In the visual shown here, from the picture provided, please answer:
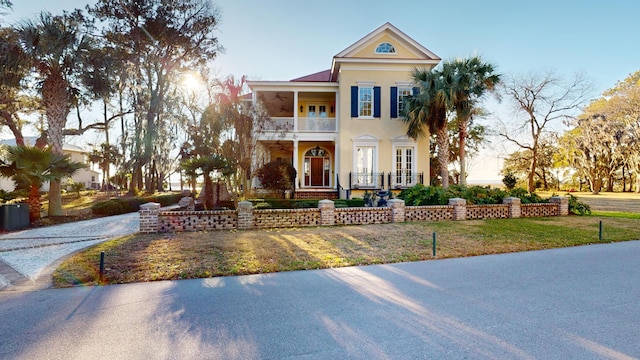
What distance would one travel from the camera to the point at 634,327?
355cm

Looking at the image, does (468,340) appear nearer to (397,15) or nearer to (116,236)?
(116,236)

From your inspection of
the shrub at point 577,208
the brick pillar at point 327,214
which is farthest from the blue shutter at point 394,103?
the brick pillar at point 327,214

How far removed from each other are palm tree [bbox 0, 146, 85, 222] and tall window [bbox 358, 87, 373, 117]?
13879mm

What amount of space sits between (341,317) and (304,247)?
3744mm

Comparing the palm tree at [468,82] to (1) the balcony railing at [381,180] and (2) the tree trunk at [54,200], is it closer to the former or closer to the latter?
(1) the balcony railing at [381,180]

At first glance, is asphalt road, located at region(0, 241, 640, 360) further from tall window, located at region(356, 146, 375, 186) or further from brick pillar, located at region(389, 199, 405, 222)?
tall window, located at region(356, 146, 375, 186)

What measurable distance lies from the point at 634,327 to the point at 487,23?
44.5ft

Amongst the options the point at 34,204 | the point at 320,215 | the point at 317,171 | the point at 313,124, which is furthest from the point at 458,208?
the point at 34,204

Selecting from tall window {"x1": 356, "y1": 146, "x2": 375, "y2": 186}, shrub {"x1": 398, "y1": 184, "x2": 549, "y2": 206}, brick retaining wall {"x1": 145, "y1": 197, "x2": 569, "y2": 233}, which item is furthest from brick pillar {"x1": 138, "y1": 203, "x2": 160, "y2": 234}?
tall window {"x1": 356, "y1": 146, "x2": 375, "y2": 186}

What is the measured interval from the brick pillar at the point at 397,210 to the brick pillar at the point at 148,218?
7440 millimetres

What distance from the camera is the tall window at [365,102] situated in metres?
18.8

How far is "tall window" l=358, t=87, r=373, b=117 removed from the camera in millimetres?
18797

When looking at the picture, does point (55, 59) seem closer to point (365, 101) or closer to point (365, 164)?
point (365, 101)

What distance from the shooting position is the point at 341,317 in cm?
381
